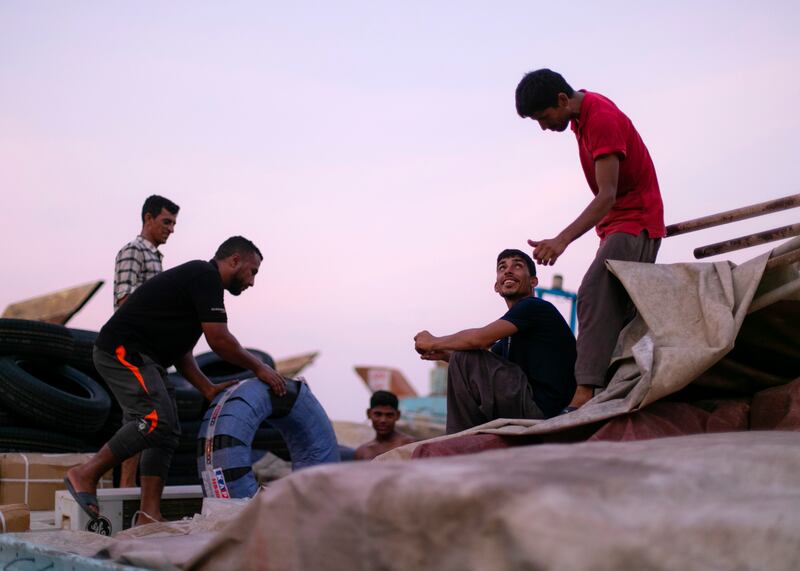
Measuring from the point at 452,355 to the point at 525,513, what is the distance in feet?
9.06

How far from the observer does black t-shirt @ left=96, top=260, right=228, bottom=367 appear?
4946mm

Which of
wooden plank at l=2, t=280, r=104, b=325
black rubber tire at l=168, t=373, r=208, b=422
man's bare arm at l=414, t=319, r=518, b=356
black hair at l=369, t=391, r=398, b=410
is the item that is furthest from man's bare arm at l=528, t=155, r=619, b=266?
wooden plank at l=2, t=280, r=104, b=325

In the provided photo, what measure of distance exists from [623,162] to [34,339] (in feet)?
17.7

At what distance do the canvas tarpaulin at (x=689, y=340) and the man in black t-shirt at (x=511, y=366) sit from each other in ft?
2.08

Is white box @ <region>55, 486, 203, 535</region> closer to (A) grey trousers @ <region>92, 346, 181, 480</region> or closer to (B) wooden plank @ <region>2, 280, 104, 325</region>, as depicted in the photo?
(A) grey trousers @ <region>92, 346, 181, 480</region>

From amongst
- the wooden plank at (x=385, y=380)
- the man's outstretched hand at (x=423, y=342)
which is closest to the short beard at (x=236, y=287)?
the man's outstretched hand at (x=423, y=342)

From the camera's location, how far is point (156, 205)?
6.02 metres

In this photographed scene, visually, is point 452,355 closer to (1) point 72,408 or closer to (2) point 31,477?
(2) point 31,477

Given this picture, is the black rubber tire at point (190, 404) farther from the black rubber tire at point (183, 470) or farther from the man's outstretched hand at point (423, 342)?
the man's outstretched hand at point (423, 342)

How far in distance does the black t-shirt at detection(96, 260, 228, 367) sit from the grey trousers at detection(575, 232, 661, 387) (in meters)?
2.25

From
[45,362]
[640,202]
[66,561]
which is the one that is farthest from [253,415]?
[45,362]

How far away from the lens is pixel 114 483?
6.41m

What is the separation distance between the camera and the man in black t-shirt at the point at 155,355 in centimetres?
484

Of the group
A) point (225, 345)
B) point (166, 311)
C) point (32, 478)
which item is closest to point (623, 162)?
point (225, 345)
